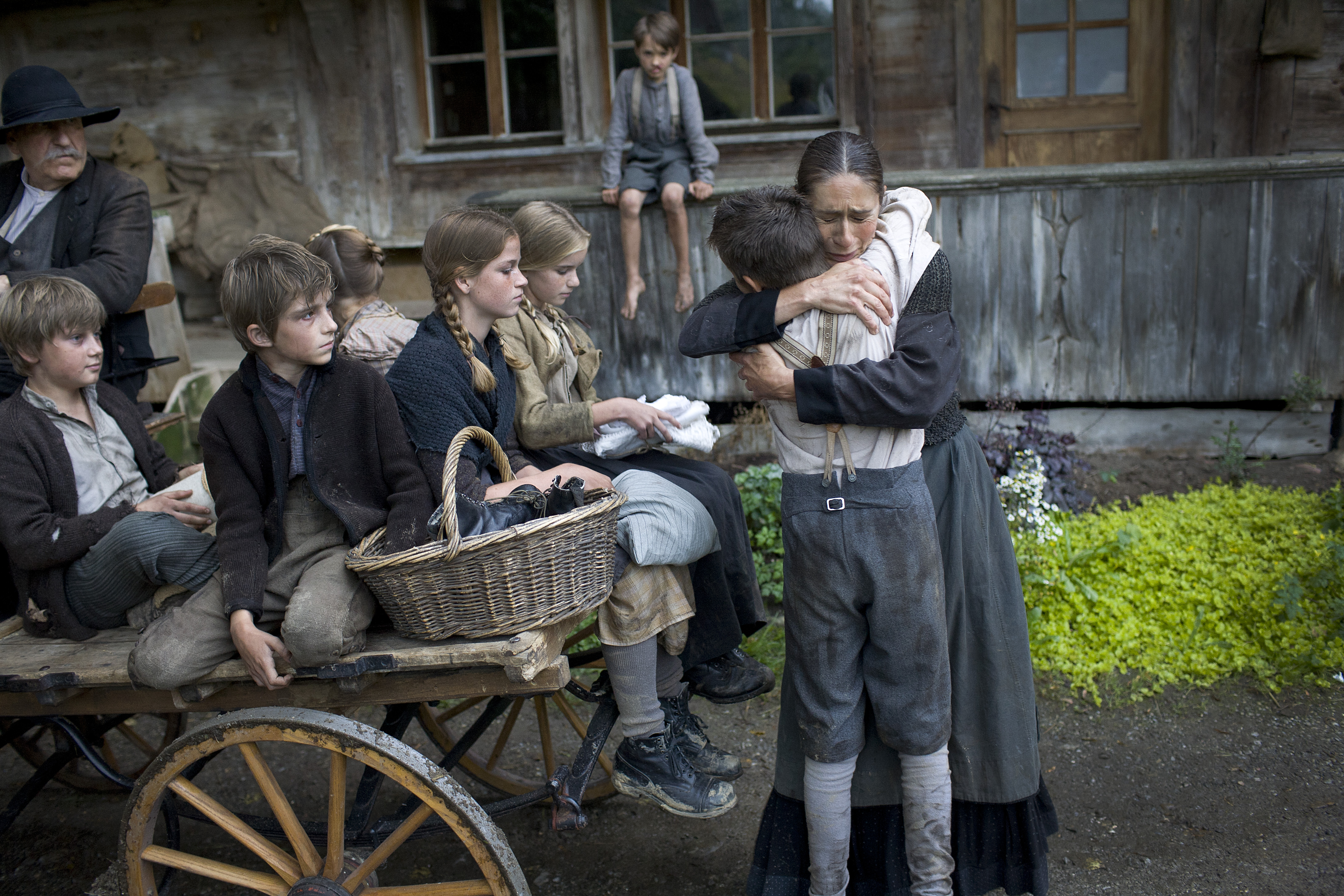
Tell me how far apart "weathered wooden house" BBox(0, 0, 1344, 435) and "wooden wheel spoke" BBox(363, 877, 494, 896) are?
3995mm

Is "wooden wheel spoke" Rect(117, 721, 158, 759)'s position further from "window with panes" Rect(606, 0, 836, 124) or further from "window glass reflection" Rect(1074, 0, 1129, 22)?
"window glass reflection" Rect(1074, 0, 1129, 22)

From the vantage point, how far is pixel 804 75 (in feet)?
25.3

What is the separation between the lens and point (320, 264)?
2387 millimetres

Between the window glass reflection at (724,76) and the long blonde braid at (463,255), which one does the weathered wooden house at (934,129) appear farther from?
the long blonde braid at (463,255)

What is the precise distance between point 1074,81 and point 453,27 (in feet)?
15.7

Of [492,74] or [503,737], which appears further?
[492,74]

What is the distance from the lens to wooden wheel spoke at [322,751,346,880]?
2.27 m

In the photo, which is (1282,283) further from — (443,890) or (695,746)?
(443,890)

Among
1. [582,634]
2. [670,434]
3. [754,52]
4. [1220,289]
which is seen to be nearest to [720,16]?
[754,52]

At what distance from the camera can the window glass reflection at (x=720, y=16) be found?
25.1ft

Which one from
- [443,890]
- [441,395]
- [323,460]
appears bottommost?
[443,890]

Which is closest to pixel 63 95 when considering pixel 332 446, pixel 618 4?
pixel 332 446

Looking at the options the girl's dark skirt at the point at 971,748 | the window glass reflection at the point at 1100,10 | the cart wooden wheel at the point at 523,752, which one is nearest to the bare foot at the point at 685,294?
the cart wooden wheel at the point at 523,752

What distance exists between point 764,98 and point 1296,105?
140 inches
